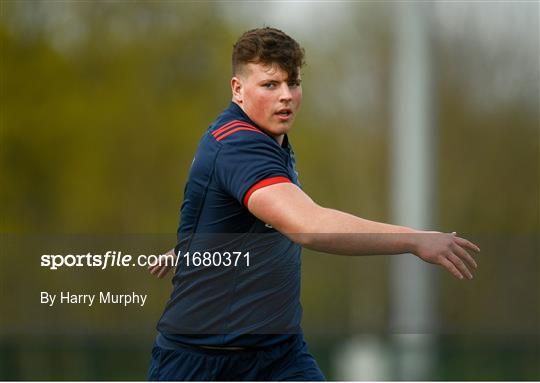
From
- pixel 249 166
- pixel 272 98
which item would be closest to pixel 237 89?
pixel 272 98

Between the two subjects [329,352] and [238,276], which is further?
[329,352]

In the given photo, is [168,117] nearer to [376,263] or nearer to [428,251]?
[376,263]

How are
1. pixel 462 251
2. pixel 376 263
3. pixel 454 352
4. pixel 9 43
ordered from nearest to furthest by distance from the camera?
1. pixel 462 251
2. pixel 454 352
3. pixel 9 43
4. pixel 376 263

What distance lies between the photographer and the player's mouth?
398cm

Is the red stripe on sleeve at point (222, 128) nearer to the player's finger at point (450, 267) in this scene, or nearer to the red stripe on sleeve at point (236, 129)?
the red stripe on sleeve at point (236, 129)

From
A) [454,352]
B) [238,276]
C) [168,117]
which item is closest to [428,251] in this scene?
[238,276]

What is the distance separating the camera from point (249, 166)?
11.9 ft

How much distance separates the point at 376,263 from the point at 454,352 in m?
5.92

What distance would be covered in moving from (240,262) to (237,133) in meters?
0.55

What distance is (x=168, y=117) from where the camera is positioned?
16719mm

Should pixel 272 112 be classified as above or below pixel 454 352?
above

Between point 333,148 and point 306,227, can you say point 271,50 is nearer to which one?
point 306,227

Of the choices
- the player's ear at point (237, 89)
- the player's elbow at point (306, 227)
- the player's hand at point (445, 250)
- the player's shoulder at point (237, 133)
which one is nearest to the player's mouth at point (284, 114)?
the player's shoulder at point (237, 133)

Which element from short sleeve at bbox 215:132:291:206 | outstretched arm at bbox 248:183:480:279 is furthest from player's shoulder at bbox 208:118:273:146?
outstretched arm at bbox 248:183:480:279
